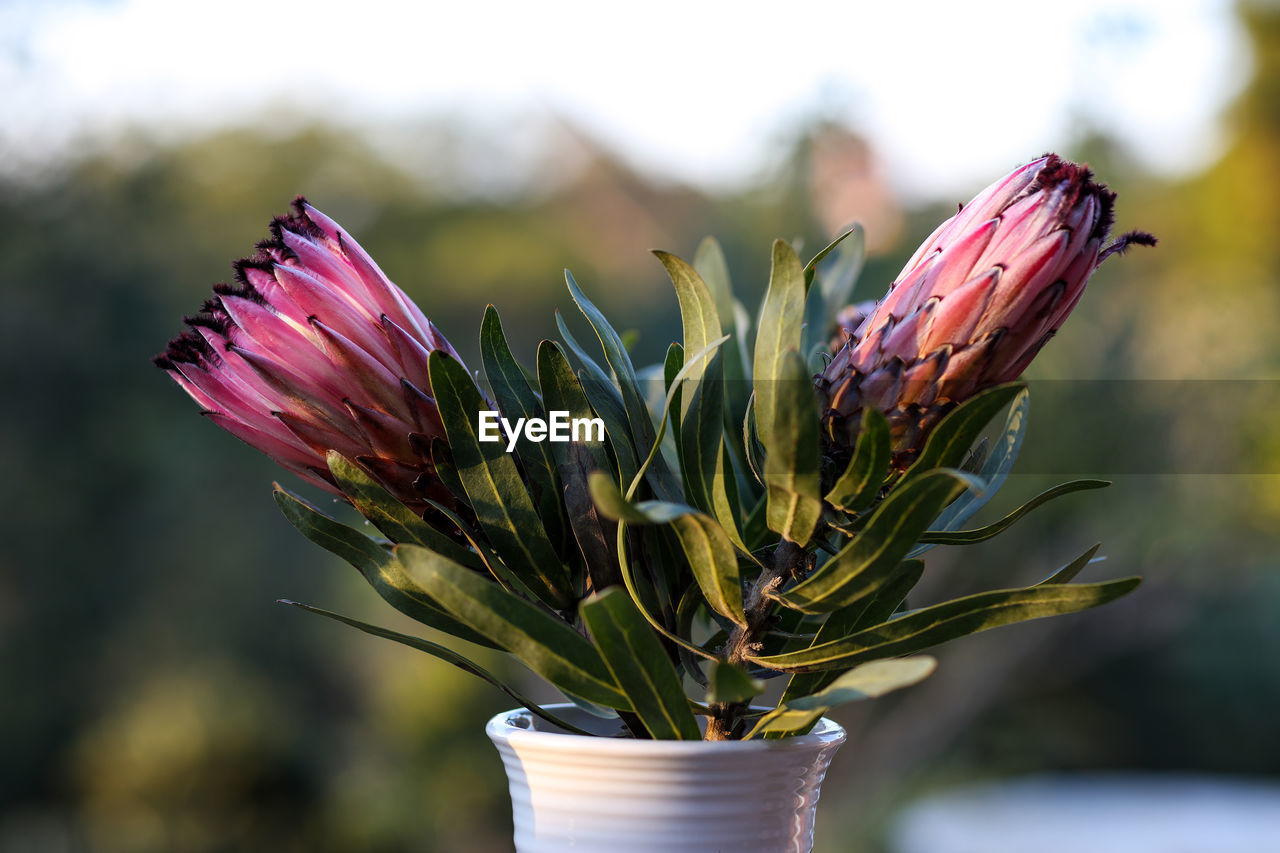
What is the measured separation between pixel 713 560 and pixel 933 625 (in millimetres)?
102

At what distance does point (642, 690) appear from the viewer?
43 cm

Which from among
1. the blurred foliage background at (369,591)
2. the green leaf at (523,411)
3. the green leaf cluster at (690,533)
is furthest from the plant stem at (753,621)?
the blurred foliage background at (369,591)

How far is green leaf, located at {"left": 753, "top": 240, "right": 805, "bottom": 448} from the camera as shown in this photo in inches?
17.1

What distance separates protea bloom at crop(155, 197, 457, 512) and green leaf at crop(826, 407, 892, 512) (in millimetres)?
193

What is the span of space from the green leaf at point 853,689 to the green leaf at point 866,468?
0.23ft

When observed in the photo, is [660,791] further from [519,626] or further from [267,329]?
[267,329]

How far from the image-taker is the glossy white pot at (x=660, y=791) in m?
0.41

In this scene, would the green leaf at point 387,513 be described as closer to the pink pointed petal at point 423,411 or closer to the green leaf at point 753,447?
the pink pointed petal at point 423,411

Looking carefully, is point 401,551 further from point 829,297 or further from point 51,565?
point 51,565

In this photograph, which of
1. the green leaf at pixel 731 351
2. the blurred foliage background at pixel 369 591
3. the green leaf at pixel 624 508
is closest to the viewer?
the green leaf at pixel 624 508

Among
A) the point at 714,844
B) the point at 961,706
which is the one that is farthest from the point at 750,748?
the point at 961,706

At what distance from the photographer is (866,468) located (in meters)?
0.39

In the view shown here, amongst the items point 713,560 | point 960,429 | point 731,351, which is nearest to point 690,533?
point 713,560

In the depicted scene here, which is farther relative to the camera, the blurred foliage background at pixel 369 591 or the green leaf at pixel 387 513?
the blurred foliage background at pixel 369 591
